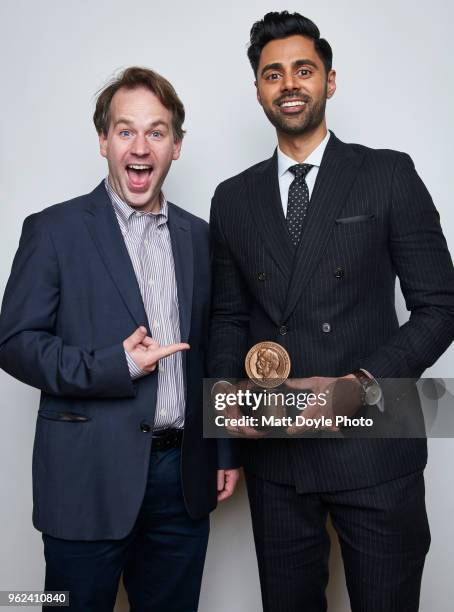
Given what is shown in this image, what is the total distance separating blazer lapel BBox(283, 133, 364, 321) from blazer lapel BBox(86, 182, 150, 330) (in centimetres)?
52

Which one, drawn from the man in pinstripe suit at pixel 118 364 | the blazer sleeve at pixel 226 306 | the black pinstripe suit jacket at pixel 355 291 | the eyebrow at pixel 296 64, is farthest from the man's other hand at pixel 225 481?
the eyebrow at pixel 296 64

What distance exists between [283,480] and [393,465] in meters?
0.39

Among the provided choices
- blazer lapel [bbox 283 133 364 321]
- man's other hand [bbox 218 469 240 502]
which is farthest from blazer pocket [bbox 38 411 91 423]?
blazer lapel [bbox 283 133 364 321]

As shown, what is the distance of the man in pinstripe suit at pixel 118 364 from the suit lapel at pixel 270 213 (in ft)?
0.96

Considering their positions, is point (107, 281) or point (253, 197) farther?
point (253, 197)

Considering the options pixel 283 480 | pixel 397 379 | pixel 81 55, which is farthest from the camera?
pixel 81 55

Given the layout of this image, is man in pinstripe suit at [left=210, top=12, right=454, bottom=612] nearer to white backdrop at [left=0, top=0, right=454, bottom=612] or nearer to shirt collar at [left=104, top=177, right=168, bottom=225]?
shirt collar at [left=104, top=177, right=168, bottom=225]

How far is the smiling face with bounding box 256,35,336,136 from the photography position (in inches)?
95.5

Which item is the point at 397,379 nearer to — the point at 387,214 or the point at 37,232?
the point at 387,214

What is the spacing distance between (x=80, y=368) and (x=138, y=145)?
832 mm

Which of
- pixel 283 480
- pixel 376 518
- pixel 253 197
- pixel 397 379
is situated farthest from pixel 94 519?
pixel 253 197

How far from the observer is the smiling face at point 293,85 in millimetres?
2426

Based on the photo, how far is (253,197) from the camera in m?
2.55

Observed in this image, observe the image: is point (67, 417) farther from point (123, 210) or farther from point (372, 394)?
point (372, 394)
